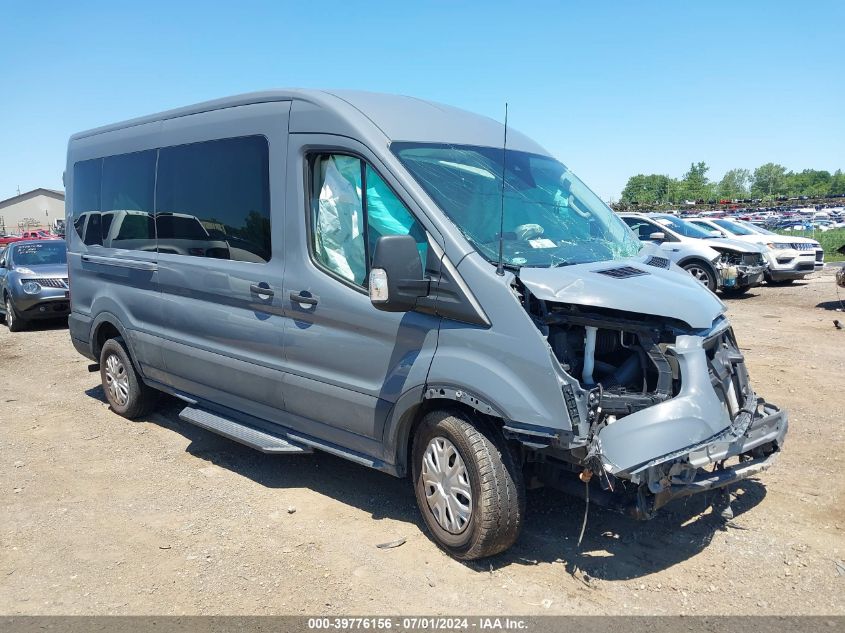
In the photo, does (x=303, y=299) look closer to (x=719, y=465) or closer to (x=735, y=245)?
(x=719, y=465)

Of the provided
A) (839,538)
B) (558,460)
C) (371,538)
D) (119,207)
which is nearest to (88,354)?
(119,207)

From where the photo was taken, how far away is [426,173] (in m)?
3.98

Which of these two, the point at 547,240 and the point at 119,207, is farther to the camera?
the point at 119,207

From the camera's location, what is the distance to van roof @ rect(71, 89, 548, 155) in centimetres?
420

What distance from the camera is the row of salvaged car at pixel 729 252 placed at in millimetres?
13922

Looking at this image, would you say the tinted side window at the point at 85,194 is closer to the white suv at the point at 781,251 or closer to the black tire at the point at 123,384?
the black tire at the point at 123,384

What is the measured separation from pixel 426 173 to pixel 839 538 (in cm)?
322

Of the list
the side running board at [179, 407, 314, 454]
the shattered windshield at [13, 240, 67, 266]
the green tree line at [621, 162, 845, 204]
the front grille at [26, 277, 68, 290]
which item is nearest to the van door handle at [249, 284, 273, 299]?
the side running board at [179, 407, 314, 454]

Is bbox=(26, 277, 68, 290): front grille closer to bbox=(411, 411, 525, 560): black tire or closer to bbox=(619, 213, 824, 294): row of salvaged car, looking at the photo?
bbox=(619, 213, 824, 294): row of salvaged car

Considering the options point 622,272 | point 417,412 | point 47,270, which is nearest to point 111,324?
point 417,412

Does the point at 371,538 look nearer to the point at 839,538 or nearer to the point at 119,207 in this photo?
the point at 839,538

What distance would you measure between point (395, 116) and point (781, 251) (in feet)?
45.6

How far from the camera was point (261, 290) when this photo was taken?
4.65 metres

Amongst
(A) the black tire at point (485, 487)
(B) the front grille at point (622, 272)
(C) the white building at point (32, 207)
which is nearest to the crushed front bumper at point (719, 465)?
(A) the black tire at point (485, 487)
